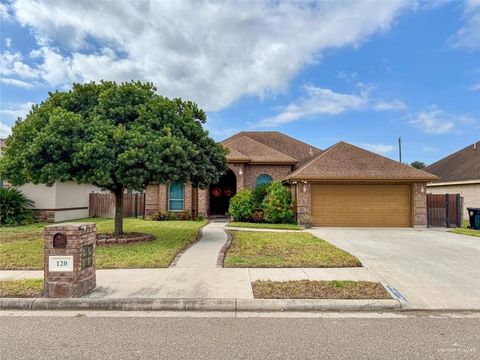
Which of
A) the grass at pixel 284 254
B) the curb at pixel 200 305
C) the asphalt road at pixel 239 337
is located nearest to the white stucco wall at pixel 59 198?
the grass at pixel 284 254

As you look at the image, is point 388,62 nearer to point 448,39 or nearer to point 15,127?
point 448,39

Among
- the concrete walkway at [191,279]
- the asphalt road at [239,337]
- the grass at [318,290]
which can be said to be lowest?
the asphalt road at [239,337]

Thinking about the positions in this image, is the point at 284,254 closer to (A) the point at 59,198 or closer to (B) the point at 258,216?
(B) the point at 258,216

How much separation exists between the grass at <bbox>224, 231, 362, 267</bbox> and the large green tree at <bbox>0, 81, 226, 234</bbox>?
2.87 metres

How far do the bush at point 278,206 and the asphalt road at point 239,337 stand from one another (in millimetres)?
11999

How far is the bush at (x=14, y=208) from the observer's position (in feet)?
49.8

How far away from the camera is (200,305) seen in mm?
4957

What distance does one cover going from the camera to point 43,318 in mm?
4617

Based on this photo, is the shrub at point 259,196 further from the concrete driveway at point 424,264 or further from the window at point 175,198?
the concrete driveway at point 424,264

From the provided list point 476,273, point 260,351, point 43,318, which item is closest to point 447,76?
point 476,273

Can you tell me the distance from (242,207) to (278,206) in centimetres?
199

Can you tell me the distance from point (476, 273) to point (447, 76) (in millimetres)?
15882

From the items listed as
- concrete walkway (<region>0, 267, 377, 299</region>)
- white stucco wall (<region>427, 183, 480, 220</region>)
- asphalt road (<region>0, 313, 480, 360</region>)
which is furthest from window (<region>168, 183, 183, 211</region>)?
white stucco wall (<region>427, 183, 480, 220</region>)

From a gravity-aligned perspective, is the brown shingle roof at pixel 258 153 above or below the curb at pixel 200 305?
above
